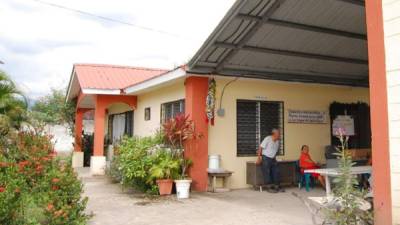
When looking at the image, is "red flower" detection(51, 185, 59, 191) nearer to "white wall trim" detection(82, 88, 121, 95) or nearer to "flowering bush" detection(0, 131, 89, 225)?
"flowering bush" detection(0, 131, 89, 225)

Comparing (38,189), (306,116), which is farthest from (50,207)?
(306,116)

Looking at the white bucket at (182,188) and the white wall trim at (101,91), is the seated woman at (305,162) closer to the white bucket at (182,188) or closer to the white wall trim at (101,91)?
the white bucket at (182,188)

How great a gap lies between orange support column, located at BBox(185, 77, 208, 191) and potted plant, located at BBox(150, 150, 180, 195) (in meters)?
0.53

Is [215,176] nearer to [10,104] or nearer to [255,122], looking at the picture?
[255,122]

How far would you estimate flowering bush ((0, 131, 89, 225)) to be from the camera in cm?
507

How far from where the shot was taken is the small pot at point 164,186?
9.59m

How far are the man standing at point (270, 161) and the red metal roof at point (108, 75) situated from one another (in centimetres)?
570

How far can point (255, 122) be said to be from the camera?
11.2m

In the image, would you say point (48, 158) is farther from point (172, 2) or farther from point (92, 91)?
point (172, 2)

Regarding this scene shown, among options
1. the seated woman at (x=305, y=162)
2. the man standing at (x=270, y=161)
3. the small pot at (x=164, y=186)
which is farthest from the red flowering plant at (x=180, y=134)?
the seated woman at (x=305, y=162)

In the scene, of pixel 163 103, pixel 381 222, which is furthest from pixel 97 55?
pixel 381 222

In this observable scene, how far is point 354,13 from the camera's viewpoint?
337 inches

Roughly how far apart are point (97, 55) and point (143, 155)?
24.5m

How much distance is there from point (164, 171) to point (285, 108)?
4.12m
